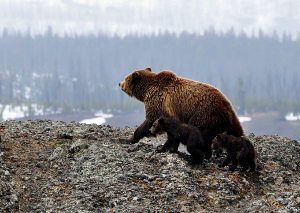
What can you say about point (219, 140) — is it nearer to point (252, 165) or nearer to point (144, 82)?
point (252, 165)

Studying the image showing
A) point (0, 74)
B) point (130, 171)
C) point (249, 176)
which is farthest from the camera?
point (0, 74)

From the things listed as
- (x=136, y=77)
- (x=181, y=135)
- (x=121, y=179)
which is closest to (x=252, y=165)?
(x=181, y=135)

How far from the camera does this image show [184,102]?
10.6m

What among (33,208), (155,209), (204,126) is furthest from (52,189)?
(204,126)

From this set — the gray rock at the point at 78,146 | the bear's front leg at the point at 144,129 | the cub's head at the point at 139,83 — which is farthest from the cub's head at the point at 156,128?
the gray rock at the point at 78,146

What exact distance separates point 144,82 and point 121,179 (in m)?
3.54

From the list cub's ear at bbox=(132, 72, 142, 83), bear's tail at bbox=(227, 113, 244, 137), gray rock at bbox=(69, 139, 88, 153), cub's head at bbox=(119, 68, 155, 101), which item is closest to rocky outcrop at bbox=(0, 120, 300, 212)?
gray rock at bbox=(69, 139, 88, 153)

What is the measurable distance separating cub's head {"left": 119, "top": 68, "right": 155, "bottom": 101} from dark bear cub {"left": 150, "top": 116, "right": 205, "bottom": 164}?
1.32 metres

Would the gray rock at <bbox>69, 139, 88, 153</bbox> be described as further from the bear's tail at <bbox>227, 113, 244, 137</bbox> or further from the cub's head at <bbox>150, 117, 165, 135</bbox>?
the bear's tail at <bbox>227, 113, 244, 137</bbox>

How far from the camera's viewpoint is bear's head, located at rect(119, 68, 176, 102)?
37.3 feet

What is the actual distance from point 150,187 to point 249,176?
2583 mm

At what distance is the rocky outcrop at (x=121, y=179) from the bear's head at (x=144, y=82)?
1.35 metres

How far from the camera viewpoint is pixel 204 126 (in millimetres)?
10203

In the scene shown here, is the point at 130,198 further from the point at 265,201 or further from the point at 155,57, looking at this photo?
the point at 155,57
